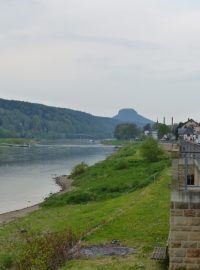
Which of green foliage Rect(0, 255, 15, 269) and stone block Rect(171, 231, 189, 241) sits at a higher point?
stone block Rect(171, 231, 189, 241)

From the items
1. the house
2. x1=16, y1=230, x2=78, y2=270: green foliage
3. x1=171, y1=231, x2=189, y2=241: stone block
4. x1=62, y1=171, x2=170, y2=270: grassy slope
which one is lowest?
x1=16, y1=230, x2=78, y2=270: green foliage

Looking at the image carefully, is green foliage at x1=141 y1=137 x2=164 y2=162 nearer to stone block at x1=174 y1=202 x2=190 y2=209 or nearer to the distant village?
the distant village

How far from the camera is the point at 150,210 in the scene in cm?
2575

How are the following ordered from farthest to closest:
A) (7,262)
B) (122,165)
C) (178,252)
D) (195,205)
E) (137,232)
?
(122,165), (7,262), (137,232), (178,252), (195,205)

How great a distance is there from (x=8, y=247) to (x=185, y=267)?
16003mm

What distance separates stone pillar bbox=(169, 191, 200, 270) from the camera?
1383 centimetres

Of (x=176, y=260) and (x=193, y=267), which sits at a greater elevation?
(x=176, y=260)

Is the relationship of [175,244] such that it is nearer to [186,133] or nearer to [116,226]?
[116,226]

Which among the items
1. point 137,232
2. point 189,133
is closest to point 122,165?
point 189,133

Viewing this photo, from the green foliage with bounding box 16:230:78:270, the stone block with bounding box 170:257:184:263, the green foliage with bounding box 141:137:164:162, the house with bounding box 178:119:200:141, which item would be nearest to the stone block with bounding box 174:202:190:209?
the stone block with bounding box 170:257:184:263

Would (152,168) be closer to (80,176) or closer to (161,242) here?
(80,176)

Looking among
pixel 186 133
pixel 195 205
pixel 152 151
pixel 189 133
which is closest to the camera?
pixel 195 205

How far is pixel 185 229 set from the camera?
13.9 meters

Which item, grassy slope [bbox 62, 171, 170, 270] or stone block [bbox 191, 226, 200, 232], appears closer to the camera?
stone block [bbox 191, 226, 200, 232]
